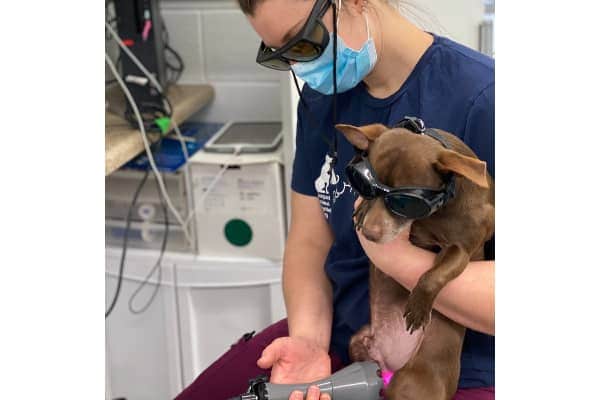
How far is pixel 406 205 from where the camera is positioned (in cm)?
52

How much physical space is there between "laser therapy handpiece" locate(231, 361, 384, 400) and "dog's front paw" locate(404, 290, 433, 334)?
0.11 metres

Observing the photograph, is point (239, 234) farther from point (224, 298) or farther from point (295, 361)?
point (295, 361)

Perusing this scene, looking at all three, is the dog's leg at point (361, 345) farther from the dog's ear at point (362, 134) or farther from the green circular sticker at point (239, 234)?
the green circular sticker at point (239, 234)

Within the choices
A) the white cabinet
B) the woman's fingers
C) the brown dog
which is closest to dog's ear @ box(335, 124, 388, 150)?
the brown dog

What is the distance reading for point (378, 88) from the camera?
0.72 meters

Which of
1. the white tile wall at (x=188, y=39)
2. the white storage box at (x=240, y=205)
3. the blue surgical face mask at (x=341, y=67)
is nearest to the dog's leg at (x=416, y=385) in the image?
the blue surgical face mask at (x=341, y=67)

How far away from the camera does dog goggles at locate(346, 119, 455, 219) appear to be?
0.52 m

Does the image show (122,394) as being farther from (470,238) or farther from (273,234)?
(470,238)

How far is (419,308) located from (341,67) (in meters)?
0.24

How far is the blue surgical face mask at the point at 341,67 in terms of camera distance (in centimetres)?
67

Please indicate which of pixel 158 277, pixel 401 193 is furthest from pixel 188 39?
pixel 401 193

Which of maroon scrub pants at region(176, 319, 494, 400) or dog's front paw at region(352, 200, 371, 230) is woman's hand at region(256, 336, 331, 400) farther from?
dog's front paw at region(352, 200, 371, 230)

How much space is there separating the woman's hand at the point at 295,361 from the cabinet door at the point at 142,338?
1.65ft

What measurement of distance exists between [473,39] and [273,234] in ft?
2.46
